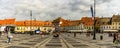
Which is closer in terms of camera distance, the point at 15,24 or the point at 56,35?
the point at 56,35

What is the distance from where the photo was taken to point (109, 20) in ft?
605

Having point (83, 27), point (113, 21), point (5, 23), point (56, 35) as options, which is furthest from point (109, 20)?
point (56, 35)

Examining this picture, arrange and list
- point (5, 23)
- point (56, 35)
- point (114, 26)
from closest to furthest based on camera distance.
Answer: point (56, 35)
point (114, 26)
point (5, 23)

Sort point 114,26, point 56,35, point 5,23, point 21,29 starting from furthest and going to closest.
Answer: point 5,23
point 21,29
point 114,26
point 56,35

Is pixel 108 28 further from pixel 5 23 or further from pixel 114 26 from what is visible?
pixel 5 23

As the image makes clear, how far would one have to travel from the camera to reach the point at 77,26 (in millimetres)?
192375

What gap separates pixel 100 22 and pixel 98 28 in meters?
9.11

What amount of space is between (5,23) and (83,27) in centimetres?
5641

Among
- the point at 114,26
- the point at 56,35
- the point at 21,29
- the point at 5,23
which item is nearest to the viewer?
the point at 56,35

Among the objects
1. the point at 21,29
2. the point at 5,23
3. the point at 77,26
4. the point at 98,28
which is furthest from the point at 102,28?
the point at 5,23

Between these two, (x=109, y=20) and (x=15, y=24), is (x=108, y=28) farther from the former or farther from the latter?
(x=15, y=24)

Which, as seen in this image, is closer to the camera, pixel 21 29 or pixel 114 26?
pixel 114 26

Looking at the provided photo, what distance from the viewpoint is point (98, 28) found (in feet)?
585

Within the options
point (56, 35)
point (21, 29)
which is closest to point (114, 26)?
point (21, 29)
